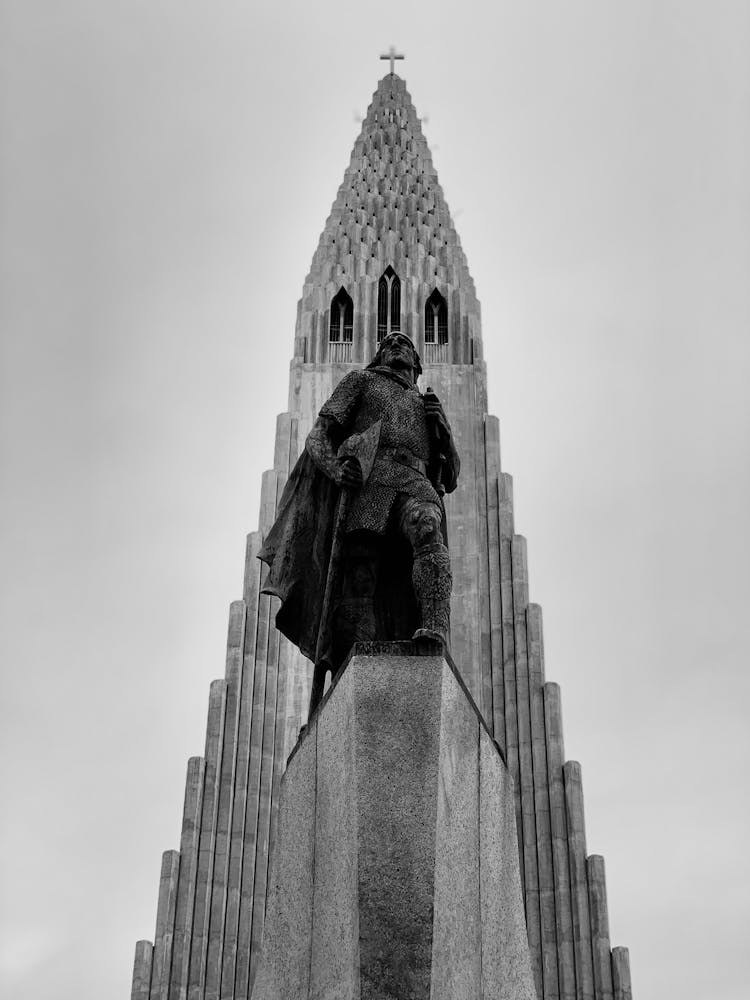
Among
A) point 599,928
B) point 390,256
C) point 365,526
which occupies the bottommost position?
point 365,526

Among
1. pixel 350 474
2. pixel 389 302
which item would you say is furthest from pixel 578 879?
pixel 350 474

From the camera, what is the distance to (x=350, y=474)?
9031 millimetres

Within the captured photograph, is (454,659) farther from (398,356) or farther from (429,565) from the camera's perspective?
(429,565)

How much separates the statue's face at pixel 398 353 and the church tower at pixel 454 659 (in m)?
17.3

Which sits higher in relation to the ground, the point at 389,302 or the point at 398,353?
the point at 389,302

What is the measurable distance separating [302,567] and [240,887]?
17.7 meters

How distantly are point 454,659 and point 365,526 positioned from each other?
19.2 m

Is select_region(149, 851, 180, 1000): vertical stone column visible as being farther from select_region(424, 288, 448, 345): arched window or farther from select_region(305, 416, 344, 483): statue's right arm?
select_region(305, 416, 344, 483): statue's right arm

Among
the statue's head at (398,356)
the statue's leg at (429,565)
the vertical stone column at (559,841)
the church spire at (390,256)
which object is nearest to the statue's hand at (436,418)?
the statue's head at (398,356)

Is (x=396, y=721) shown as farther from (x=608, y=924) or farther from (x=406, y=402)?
(x=608, y=924)

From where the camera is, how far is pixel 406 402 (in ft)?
31.5

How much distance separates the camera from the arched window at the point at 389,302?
36.7 m

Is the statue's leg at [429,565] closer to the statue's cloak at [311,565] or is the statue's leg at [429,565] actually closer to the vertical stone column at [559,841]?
the statue's cloak at [311,565]

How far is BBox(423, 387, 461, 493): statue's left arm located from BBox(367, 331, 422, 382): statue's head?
389 mm
